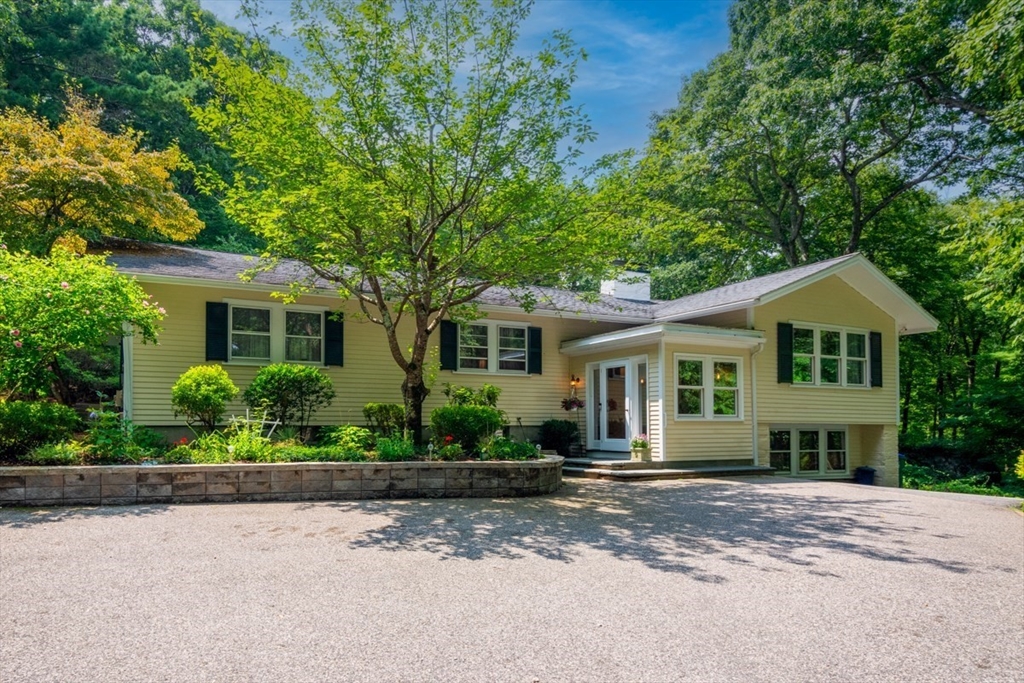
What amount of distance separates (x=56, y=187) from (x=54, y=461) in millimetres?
6842

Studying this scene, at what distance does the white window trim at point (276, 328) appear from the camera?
11.7 m

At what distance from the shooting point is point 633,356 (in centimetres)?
1333

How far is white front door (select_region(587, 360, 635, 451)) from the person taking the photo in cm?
1377

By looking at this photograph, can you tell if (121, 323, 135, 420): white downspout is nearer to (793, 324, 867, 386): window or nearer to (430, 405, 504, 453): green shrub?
(430, 405, 504, 453): green shrub

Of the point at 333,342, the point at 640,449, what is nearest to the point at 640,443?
the point at 640,449

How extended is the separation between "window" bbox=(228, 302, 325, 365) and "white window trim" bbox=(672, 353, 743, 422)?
6.77 m

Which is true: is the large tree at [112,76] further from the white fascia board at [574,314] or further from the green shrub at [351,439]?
the green shrub at [351,439]

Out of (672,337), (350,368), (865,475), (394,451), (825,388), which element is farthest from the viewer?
(865,475)

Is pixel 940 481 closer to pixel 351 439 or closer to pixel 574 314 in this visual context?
pixel 574 314

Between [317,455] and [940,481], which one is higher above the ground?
[317,455]

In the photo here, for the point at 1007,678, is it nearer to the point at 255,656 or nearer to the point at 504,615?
the point at 504,615

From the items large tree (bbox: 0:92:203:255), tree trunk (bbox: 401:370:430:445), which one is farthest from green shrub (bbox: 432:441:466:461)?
large tree (bbox: 0:92:203:255)

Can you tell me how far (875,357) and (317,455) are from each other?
13.1 m

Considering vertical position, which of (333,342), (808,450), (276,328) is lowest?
(808,450)
